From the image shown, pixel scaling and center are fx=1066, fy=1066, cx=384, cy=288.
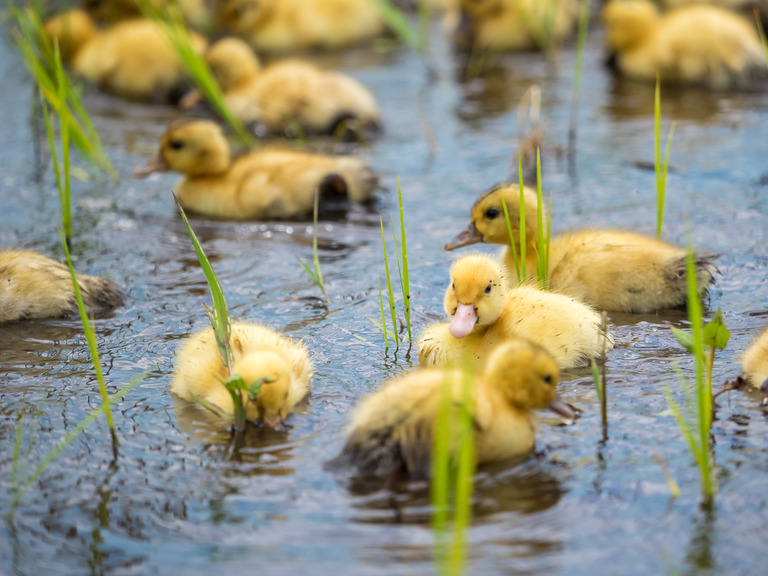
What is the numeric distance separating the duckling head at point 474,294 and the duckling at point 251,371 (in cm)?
56

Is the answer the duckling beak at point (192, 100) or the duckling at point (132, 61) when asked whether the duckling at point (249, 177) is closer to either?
the duckling beak at point (192, 100)

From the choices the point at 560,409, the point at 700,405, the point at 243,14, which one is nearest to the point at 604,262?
the point at 560,409

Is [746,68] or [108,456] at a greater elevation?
[746,68]

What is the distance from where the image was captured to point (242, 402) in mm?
3289

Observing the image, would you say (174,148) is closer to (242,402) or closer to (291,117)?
(291,117)

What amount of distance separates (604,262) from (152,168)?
278cm

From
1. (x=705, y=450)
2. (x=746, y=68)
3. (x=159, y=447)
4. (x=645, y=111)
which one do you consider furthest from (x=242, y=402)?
(x=746, y=68)

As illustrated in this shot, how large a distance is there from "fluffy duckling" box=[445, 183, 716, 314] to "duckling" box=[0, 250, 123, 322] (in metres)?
1.49

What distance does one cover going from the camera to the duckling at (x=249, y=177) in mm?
5706

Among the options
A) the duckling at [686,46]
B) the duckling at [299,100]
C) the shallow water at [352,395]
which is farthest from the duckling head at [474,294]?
the duckling at [686,46]

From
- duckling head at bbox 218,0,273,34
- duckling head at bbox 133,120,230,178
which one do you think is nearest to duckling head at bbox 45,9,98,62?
duckling head at bbox 218,0,273,34

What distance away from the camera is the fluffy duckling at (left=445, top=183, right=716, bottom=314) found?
13.9 feet

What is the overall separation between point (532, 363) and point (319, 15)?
7.36 meters

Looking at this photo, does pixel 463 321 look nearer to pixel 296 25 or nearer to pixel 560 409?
pixel 560 409
